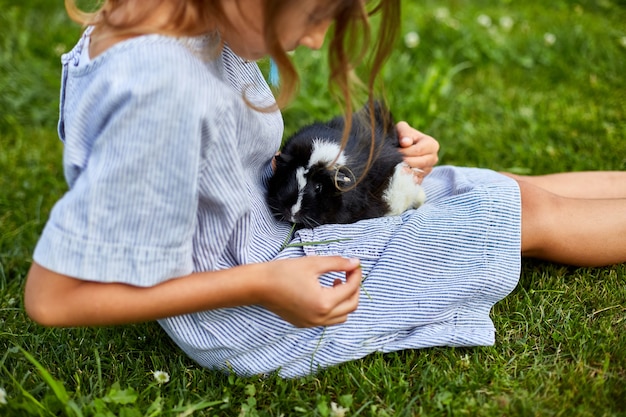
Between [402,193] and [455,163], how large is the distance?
923 mm

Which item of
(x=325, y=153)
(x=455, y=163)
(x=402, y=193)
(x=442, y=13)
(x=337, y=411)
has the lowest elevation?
(x=455, y=163)

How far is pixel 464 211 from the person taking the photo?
1910 millimetres

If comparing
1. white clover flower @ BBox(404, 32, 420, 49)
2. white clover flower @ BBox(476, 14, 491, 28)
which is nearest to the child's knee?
white clover flower @ BBox(404, 32, 420, 49)

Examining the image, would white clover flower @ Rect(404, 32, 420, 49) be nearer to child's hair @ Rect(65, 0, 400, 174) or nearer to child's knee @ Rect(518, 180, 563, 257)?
child's knee @ Rect(518, 180, 563, 257)

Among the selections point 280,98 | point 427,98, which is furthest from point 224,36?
point 427,98

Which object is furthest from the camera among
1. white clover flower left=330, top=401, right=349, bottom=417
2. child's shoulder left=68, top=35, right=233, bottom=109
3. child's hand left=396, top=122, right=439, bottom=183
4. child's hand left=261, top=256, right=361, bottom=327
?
child's hand left=396, top=122, right=439, bottom=183

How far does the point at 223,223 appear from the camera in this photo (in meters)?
1.61

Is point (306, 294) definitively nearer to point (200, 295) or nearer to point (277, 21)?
point (200, 295)

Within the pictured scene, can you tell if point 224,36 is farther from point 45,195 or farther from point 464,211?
point 45,195

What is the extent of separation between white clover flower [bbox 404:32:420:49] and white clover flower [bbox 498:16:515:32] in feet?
1.98

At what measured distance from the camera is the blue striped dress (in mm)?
1385

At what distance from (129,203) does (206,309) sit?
325 millimetres

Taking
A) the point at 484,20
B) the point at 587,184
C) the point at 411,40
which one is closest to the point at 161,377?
the point at 587,184

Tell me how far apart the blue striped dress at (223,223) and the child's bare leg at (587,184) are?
0.38 metres
